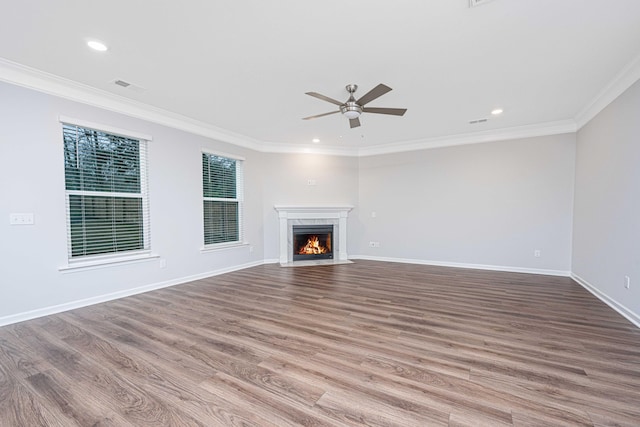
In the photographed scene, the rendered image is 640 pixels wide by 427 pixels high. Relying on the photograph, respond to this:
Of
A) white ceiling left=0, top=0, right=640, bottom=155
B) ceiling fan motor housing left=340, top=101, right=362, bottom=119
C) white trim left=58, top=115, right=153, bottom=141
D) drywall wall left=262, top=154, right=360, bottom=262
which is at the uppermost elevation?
white ceiling left=0, top=0, right=640, bottom=155

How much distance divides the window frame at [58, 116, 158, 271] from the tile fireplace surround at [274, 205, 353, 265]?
260 cm

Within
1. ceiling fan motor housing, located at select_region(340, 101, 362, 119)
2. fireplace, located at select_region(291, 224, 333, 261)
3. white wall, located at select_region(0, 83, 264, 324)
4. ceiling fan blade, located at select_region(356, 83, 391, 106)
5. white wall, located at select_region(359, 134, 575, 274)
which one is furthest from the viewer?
fireplace, located at select_region(291, 224, 333, 261)

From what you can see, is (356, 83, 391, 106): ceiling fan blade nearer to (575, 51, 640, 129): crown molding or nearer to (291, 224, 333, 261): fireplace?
(575, 51, 640, 129): crown molding

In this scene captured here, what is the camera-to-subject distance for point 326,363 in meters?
2.01

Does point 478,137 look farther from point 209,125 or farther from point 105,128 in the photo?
point 105,128

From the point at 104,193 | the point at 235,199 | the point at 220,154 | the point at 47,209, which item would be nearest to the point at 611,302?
the point at 235,199

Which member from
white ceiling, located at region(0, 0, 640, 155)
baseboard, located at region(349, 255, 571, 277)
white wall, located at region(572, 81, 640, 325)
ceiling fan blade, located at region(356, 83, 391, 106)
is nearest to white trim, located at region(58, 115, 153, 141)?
white ceiling, located at region(0, 0, 640, 155)

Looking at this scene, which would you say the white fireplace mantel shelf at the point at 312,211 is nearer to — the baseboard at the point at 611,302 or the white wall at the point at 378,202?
the white wall at the point at 378,202

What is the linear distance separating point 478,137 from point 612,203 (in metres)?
2.46

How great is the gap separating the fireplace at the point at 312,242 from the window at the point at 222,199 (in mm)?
1307

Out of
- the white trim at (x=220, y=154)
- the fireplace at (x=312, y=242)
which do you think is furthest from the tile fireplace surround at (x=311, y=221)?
the white trim at (x=220, y=154)

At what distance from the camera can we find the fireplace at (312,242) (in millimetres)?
6184

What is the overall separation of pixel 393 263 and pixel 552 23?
4.64 m

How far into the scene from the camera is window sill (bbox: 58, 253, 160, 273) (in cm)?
321
